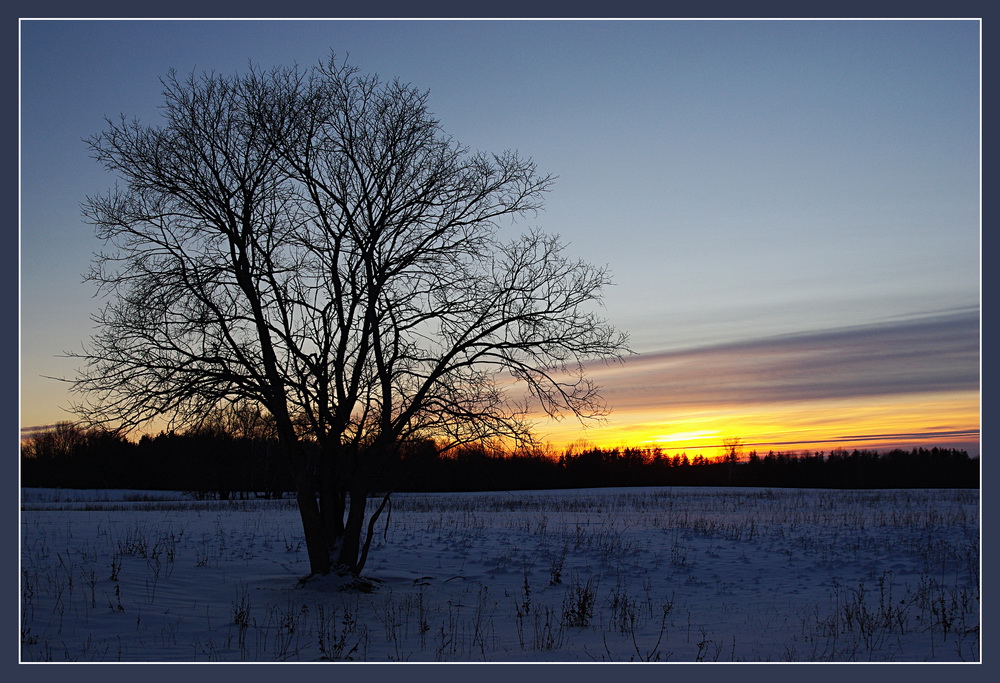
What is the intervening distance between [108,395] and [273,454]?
3051 millimetres

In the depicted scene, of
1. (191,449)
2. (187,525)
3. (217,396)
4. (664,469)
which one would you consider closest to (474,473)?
(217,396)

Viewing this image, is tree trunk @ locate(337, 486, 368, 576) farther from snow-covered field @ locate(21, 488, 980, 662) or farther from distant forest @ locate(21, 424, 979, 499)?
distant forest @ locate(21, 424, 979, 499)

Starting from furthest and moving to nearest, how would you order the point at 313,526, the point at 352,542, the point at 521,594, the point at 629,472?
the point at 629,472 → the point at 521,594 → the point at 352,542 → the point at 313,526

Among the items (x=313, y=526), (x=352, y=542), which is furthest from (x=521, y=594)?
(x=313, y=526)

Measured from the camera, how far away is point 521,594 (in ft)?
45.3

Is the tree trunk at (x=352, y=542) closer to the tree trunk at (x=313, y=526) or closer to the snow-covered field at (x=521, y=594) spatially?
the tree trunk at (x=313, y=526)

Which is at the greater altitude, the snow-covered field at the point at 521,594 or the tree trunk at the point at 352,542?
the tree trunk at the point at 352,542

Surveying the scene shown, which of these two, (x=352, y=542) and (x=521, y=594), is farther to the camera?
(x=521, y=594)

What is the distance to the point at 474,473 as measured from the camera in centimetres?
1399

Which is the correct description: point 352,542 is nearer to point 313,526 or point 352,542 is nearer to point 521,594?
point 313,526

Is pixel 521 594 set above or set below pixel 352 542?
below

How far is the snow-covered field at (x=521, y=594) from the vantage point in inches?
370

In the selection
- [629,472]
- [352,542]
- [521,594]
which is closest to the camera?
[352,542]

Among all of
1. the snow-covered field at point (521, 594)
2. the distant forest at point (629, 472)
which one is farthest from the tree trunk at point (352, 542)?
the distant forest at point (629, 472)
